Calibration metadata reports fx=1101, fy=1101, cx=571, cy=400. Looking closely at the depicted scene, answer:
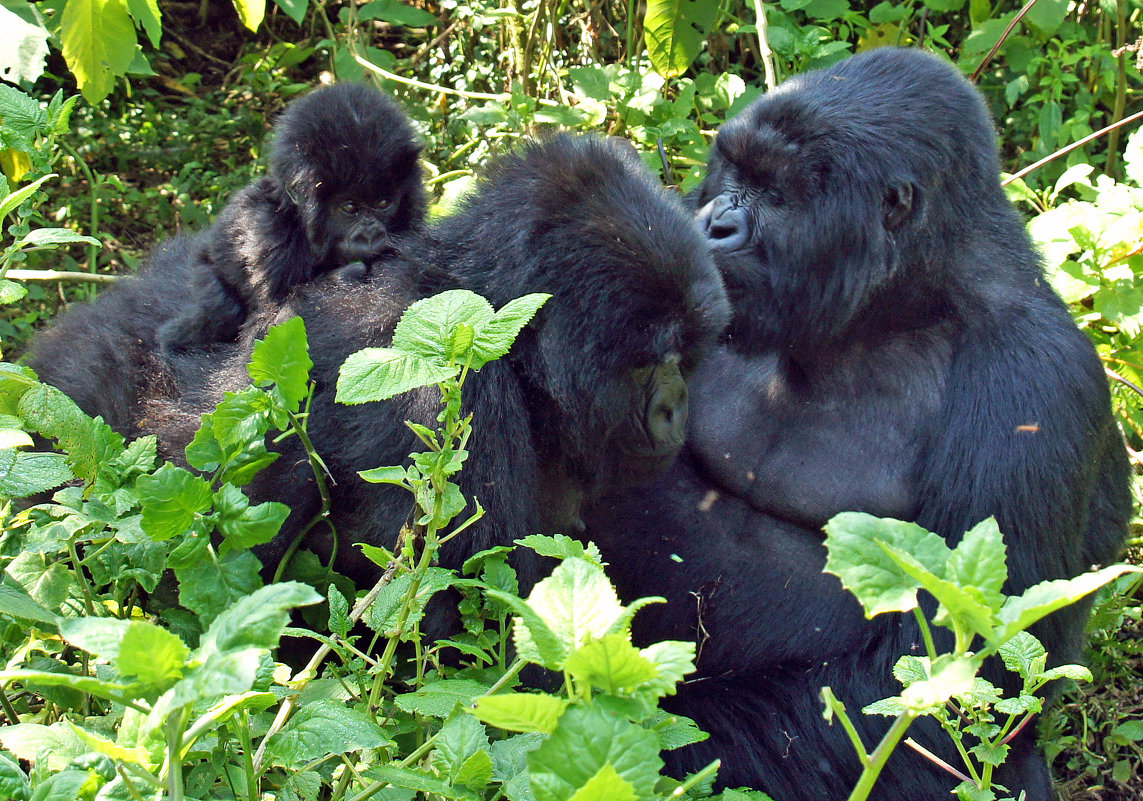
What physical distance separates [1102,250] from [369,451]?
246cm

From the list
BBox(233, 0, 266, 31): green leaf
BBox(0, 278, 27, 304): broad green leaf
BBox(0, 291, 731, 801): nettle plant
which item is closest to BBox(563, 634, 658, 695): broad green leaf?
BBox(0, 291, 731, 801): nettle plant

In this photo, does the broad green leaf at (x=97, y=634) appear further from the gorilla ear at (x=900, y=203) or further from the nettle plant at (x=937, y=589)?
the gorilla ear at (x=900, y=203)

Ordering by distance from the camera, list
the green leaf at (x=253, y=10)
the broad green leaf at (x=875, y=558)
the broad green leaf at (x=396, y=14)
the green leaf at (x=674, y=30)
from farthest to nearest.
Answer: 1. the broad green leaf at (x=396, y=14)
2. the green leaf at (x=674, y=30)
3. the green leaf at (x=253, y=10)
4. the broad green leaf at (x=875, y=558)

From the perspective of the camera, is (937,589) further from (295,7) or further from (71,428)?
(295,7)

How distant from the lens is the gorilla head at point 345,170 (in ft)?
9.82

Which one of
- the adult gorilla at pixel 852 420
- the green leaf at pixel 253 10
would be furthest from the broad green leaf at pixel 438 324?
the green leaf at pixel 253 10

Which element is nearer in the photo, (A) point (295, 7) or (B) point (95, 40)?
(B) point (95, 40)

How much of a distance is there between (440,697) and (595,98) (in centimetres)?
313

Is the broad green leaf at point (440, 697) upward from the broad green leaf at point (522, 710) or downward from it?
downward

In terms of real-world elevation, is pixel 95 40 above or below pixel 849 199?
above

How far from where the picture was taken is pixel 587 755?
1203 mm

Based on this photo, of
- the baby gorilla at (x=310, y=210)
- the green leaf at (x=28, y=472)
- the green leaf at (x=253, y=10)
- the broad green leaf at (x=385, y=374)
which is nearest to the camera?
the broad green leaf at (x=385, y=374)

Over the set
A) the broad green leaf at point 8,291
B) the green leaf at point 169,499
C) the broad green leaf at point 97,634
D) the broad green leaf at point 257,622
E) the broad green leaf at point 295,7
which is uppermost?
the broad green leaf at point 295,7

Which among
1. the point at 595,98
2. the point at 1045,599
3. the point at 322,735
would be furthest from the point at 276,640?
the point at 595,98
